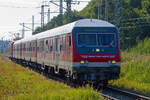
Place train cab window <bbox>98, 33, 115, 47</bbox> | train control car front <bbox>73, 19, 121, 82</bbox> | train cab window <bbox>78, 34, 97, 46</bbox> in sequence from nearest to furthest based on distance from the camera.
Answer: train control car front <bbox>73, 19, 121, 82</bbox>
train cab window <bbox>78, 34, 97, 46</bbox>
train cab window <bbox>98, 33, 115, 47</bbox>

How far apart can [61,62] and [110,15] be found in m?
50.9

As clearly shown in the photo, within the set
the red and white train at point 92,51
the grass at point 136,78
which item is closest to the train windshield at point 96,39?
the red and white train at point 92,51

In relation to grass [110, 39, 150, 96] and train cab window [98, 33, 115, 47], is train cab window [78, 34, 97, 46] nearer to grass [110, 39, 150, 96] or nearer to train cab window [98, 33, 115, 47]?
train cab window [98, 33, 115, 47]

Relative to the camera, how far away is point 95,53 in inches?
638

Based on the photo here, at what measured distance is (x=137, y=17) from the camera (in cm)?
6400

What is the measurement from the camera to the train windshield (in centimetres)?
1636

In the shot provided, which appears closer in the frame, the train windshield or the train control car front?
the train control car front

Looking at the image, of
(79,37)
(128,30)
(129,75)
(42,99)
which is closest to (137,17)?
(128,30)

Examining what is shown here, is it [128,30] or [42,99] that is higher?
[128,30]

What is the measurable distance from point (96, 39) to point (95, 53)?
2.25 feet

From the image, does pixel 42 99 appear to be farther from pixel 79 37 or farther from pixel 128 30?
pixel 128 30

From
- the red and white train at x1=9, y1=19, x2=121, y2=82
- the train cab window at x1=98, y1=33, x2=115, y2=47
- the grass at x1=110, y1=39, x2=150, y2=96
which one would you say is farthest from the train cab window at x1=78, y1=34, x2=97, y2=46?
the grass at x1=110, y1=39, x2=150, y2=96

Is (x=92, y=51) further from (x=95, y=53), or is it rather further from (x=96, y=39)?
(x=96, y=39)

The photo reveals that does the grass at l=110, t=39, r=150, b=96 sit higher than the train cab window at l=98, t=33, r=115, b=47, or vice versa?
the train cab window at l=98, t=33, r=115, b=47
